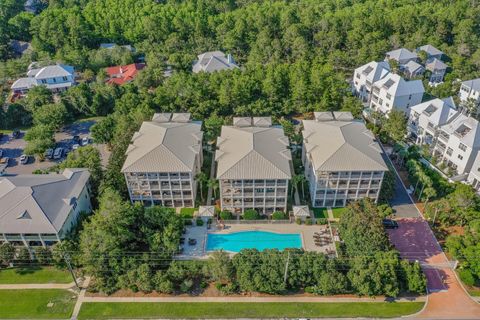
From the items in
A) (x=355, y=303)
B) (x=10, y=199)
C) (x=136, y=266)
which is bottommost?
(x=355, y=303)

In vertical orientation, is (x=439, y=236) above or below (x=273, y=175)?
below

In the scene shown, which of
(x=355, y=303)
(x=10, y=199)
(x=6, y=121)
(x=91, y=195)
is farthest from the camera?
(x=6, y=121)

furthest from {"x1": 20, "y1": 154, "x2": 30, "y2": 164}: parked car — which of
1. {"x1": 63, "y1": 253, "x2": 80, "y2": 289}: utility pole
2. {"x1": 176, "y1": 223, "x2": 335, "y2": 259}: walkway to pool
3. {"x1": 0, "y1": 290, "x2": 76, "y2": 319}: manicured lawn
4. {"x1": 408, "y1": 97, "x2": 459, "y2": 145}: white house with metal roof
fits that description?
{"x1": 408, "y1": 97, "x2": 459, "y2": 145}: white house with metal roof

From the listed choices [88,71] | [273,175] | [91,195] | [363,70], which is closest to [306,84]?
[363,70]

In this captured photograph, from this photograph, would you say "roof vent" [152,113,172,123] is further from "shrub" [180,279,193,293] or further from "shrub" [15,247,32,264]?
"shrub" [180,279,193,293]

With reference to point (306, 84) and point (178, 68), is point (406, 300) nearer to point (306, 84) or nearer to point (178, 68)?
point (306, 84)

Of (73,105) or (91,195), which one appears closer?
(91,195)

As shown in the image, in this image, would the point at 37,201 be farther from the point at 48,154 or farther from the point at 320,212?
the point at 320,212

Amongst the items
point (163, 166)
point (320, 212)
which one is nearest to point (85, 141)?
point (163, 166)
